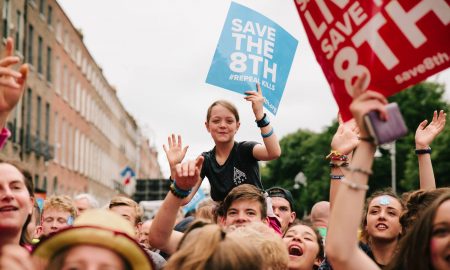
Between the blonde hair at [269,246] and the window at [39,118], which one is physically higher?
the window at [39,118]

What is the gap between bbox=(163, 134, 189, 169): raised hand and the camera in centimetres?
444

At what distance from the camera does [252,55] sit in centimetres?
628

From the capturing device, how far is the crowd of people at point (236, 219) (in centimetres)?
300

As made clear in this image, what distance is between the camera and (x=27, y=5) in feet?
112

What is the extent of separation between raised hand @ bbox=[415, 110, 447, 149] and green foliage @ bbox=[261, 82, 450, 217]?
30.4 metres

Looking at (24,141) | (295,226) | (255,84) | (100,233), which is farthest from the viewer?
(24,141)

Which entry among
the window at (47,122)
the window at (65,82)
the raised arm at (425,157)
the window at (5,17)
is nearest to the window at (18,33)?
the window at (5,17)

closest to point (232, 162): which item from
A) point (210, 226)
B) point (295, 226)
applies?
point (295, 226)

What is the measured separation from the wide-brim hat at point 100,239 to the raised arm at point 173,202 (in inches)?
40.3

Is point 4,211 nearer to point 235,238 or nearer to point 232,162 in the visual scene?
point 235,238

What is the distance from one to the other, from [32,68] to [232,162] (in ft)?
103

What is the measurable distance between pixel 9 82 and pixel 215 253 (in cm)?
138

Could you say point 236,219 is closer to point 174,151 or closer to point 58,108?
point 174,151

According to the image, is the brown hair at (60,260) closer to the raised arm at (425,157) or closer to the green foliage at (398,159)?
the raised arm at (425,157)
